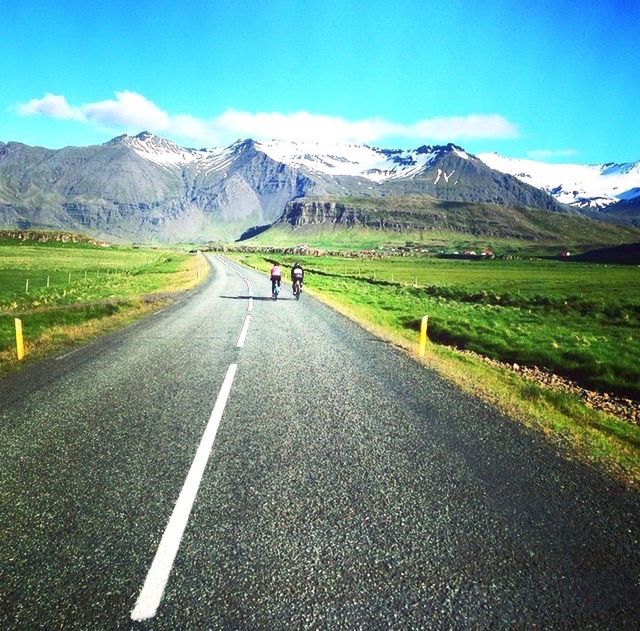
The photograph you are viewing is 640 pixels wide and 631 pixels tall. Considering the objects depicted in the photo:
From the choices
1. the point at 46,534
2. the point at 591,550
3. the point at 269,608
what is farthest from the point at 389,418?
the point at 46,534

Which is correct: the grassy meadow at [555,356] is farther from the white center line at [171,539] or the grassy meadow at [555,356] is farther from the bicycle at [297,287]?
the white center line at [171,539]

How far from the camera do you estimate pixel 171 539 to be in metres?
3.98

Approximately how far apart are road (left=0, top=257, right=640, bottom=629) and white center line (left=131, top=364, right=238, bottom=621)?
2 centimetres

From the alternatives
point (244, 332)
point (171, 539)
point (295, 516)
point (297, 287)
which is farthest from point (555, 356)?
point (297, 287)

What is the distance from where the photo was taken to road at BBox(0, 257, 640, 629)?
333 centimetres

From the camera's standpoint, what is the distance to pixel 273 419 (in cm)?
711

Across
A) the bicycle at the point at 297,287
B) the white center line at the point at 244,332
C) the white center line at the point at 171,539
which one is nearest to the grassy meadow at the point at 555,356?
the bicycle at the point at 297,287

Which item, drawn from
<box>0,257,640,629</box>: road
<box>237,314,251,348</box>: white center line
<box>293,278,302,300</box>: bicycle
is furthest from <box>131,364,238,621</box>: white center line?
<box>293,278,302,300</box>: bicycle

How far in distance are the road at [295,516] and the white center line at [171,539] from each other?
0.6 inches

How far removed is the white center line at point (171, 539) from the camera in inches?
128

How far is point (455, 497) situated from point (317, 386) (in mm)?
4508

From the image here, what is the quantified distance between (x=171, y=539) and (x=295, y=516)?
1.20 m

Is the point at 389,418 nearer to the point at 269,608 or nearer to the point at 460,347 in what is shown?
the point at 269,608

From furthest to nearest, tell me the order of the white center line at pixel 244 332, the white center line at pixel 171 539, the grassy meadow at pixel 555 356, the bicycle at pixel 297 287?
the bicycle at pixel 297 287, the white center line at pixel 244 332, the grassy meadow at pixel 555 356, the white center line at pixel 171 539
